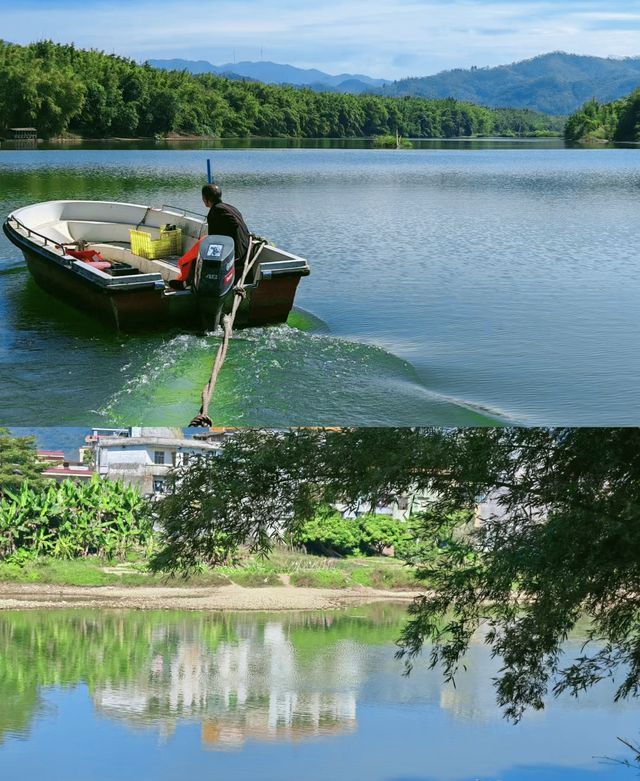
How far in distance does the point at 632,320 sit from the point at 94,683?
5535 mm

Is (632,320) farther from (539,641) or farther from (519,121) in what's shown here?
(539,641)

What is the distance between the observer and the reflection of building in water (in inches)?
136

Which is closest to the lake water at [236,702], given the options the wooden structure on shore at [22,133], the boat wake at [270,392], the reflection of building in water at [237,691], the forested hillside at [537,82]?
the reflection of building in water at [237,691]

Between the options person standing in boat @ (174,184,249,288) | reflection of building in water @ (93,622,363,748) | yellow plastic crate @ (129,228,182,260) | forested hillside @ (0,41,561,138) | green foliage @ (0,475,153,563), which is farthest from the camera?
yellow plastic crate @ (129,228,182,260)

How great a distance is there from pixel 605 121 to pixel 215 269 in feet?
14.1

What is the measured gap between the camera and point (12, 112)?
5.28 m

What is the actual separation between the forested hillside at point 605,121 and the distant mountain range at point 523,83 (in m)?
0.18

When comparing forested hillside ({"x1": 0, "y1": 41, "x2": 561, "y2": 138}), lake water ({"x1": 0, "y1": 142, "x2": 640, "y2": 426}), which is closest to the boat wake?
lake water ({"x1": 0, "y1": 142, "x2": 640, "y2": 426})

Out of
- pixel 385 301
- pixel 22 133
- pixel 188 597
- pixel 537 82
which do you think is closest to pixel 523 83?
pixel 537 82

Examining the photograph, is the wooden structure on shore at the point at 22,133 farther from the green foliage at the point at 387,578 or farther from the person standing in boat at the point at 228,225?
the green foliage at the point at 387,578

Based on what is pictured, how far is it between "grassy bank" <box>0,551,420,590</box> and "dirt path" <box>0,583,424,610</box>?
0.02 metres

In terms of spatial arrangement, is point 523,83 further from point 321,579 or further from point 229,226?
point 321,579

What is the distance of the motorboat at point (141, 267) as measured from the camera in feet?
17.9

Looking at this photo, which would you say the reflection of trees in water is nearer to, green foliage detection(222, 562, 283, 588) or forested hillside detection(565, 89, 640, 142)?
green foliage detection(222, 562, 283, 588)
